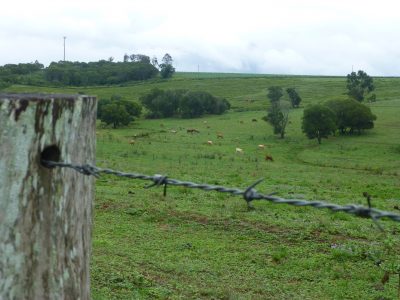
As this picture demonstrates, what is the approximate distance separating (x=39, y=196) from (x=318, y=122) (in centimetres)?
4923

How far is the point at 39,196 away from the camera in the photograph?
7.08 ft

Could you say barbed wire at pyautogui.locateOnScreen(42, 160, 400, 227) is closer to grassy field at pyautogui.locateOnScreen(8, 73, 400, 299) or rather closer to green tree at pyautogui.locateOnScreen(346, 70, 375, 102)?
grassy field at pyautogui.locateOnScreen(8, 73, 400, 299)

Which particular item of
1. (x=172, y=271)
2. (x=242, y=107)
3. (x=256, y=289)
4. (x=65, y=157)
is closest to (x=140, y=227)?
(x=172, y=271)

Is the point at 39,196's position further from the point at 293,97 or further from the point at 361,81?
the point at 361,81

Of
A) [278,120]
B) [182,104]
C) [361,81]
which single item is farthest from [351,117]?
[361,81]

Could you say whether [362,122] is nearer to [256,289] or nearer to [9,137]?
[256,289]

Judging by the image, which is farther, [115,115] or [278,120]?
[115,115]

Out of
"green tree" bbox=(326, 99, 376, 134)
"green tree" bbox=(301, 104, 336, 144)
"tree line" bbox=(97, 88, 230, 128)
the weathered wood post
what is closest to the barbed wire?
the weathered wood post

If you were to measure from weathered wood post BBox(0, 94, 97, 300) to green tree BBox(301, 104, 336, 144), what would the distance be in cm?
4838

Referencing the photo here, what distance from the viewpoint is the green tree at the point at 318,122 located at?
5000cm

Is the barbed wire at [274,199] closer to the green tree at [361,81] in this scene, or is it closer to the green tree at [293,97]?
the green tree at [293,97]

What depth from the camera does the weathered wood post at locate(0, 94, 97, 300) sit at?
209cm

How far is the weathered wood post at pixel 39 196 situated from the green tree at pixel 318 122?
1905 inches

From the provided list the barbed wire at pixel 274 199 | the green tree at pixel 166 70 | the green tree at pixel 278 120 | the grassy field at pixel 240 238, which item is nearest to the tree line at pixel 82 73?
the green tree at pixel 166 70
